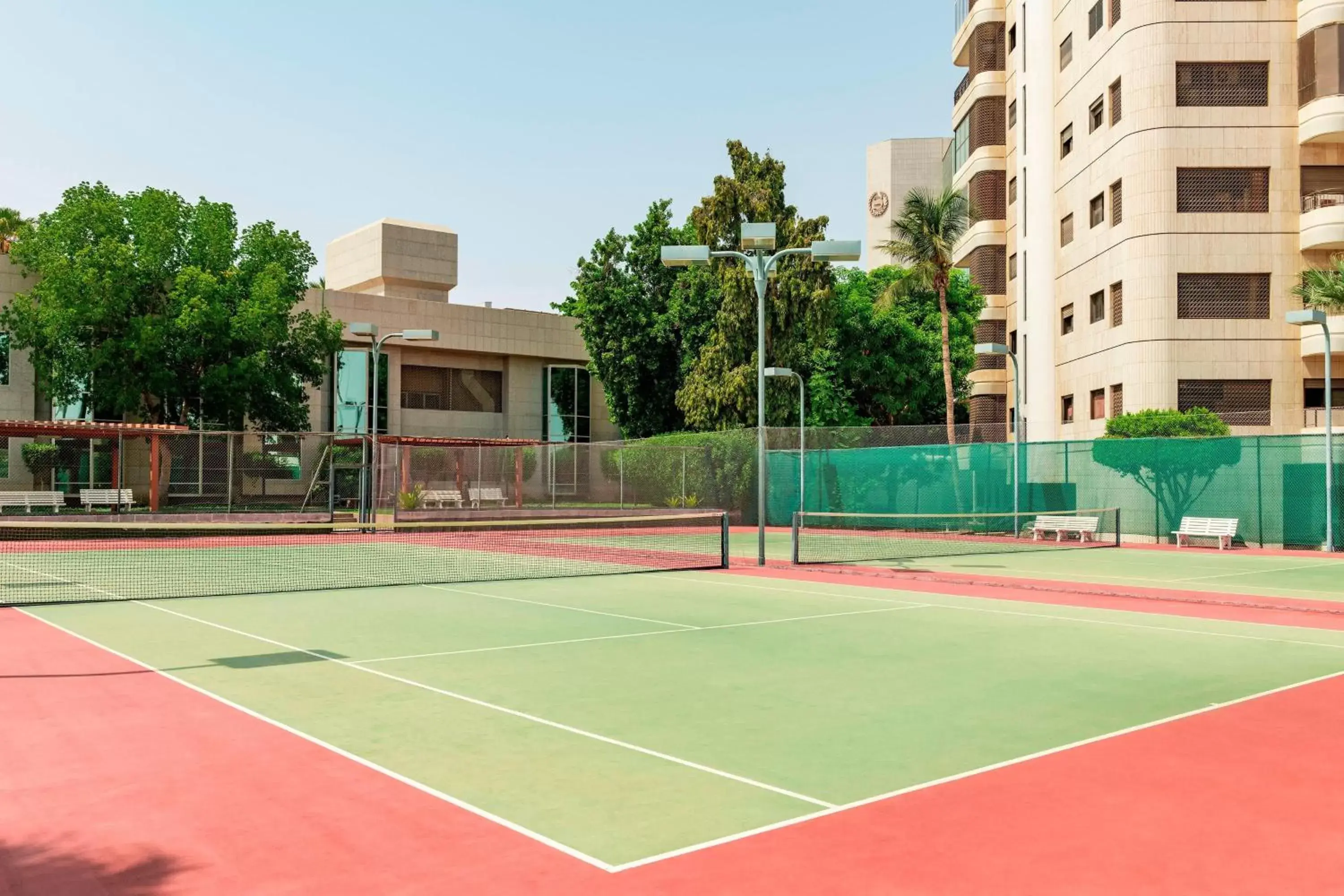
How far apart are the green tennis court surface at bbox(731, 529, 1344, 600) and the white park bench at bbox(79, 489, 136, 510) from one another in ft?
53.3

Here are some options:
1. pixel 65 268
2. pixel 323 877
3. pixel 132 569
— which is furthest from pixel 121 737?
pixel 65 268

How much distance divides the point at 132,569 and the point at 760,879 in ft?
59.8

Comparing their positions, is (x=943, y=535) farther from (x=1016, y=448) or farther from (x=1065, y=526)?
(x=1065, y=526)

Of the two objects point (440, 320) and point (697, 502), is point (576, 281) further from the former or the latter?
point (697, 502)

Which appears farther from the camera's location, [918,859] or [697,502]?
[697,502]

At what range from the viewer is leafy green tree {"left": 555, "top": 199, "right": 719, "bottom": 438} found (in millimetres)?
49625

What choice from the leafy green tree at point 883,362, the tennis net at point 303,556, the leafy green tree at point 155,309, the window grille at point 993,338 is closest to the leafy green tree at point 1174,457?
the tennis net at point 303,556

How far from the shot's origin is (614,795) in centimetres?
561

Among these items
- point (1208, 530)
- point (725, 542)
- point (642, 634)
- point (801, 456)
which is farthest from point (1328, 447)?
point (642, 634)

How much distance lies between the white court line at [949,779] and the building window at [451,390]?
49413 millimetres

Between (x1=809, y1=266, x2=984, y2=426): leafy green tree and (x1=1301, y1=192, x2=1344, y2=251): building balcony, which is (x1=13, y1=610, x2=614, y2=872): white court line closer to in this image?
(x1=1301, y1=192, x2=1344, y2=251): building balcony

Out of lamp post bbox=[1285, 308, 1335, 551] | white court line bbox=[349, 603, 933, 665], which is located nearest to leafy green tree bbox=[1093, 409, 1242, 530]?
lamp post bbox=[1285, 308, 1335, 551]

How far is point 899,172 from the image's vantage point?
103 m

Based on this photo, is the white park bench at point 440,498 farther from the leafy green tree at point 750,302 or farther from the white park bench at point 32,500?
the leafy green tree at point 750,302
